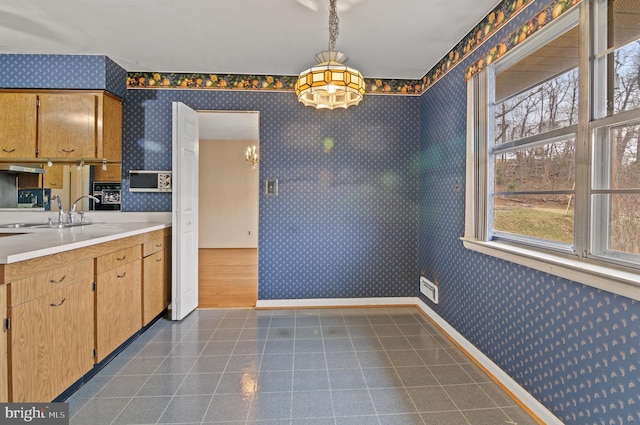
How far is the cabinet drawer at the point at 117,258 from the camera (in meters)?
2.15

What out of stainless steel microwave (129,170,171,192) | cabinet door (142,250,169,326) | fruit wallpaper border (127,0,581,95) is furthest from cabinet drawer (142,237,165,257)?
fruit wallpaper border (127,0,581,95)

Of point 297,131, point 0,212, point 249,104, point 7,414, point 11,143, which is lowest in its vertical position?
point 7,414

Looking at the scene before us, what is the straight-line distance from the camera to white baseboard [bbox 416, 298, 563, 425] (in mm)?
1712

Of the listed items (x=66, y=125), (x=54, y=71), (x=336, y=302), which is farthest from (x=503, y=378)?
(x=54, y=71)

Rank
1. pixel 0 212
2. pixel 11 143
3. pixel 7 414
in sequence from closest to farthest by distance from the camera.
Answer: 1. pixel 7 414
2. pixel 11 143
3. pixel 0 212

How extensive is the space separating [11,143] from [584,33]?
4.47 metres

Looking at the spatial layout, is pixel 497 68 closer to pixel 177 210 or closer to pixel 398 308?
pixel 398 308

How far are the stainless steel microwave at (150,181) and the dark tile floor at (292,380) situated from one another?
1.42 metres

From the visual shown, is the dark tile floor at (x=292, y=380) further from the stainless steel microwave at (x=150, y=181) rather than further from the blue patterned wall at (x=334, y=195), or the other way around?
the stainless steel microwave at (x=150, y=181)

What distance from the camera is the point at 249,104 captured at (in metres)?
3.51

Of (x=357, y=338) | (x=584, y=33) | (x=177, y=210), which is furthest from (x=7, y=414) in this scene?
(x=584, y=33)

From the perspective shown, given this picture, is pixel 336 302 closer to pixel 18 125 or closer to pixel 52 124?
pixel 52 124

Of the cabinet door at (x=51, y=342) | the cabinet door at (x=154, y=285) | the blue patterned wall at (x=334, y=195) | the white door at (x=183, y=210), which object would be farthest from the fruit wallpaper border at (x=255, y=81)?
the cabinet door at (x=51, y=342)

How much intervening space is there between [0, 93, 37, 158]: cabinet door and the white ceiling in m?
0.44
